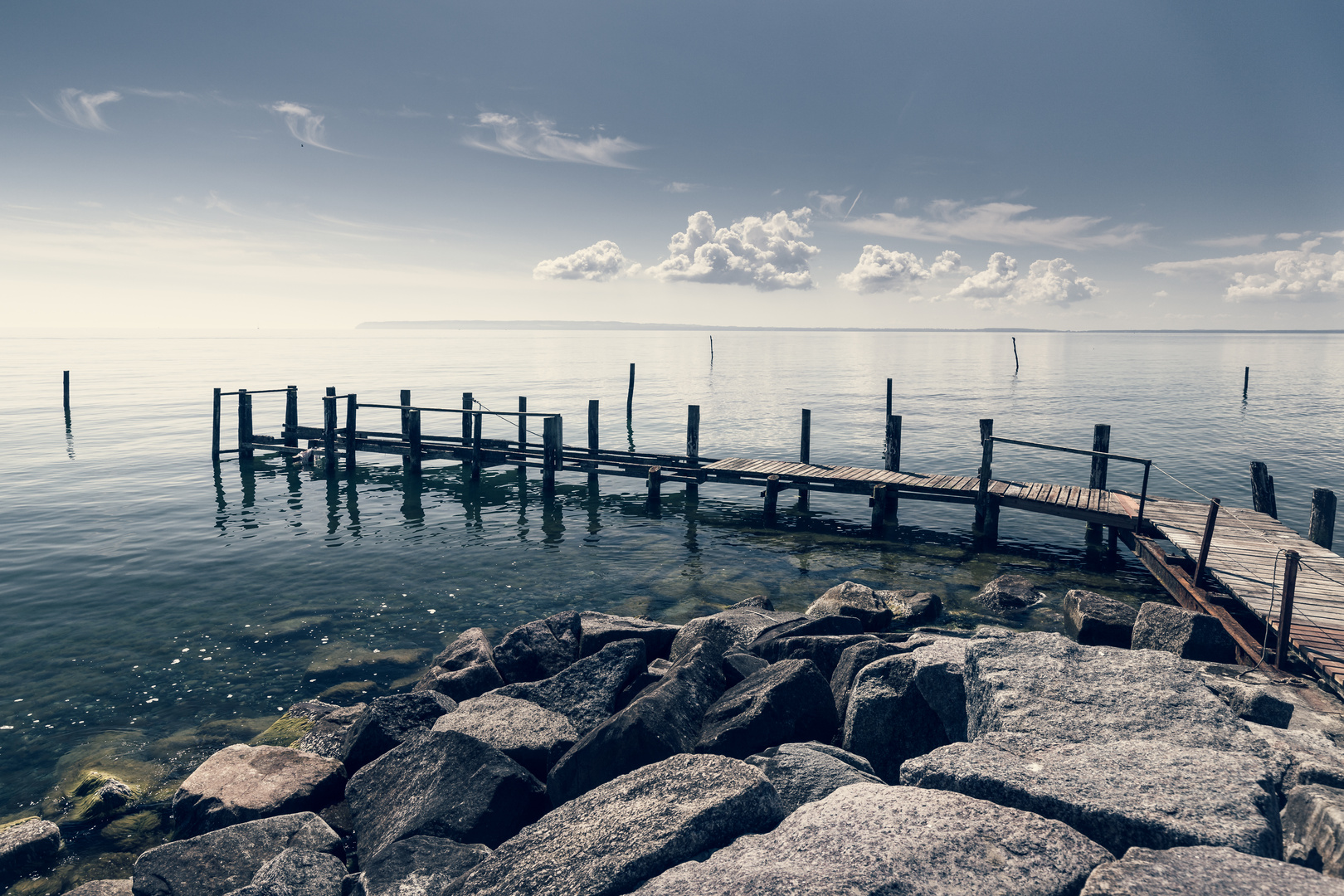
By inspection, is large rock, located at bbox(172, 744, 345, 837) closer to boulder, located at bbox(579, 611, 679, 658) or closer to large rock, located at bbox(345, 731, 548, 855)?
large rock, located at bbox(345, 731, 548, 855)

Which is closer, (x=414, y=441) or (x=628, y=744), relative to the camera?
(x=628, y=744)

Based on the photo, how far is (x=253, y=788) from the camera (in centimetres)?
659

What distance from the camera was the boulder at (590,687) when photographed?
24.4 feet

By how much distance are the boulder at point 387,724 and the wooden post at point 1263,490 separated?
1600cm

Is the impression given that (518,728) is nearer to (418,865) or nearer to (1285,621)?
(418,865)

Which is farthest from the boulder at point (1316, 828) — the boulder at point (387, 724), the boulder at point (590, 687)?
the boulder at point (387, 724)

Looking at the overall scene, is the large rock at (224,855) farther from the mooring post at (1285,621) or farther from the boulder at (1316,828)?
the mooring post at (1285,621)

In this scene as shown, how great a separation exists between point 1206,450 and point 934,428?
39.5ft

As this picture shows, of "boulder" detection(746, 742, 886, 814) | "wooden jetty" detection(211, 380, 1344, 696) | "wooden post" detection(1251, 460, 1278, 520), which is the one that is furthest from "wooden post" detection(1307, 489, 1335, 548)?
"boulder" detection(746, 742, 886, 814)

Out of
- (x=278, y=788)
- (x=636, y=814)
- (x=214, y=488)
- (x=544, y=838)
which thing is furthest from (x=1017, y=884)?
(x=214, y=488)

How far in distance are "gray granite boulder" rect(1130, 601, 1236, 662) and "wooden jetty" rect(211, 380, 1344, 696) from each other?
0.39 meters

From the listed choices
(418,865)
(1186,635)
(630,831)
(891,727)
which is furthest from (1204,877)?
(1186,635)

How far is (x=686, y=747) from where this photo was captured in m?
6.23

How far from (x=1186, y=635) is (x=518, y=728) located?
313 inches
